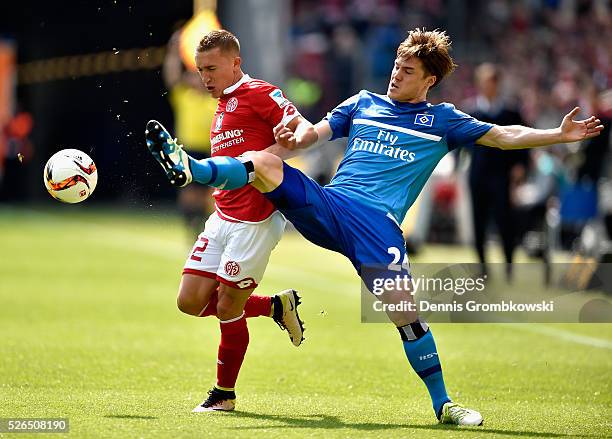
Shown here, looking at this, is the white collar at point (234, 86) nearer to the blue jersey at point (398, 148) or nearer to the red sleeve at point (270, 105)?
the red sleeve at point (270, 105)

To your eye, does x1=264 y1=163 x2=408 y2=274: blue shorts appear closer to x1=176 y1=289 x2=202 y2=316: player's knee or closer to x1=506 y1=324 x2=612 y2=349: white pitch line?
x1=176 y1=289 x2=202 y2=316: player's knee

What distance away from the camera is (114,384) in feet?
24.3

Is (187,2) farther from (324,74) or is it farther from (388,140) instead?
(388,140)

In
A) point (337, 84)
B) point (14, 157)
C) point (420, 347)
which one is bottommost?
point (14, 157)

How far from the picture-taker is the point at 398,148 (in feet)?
22.2

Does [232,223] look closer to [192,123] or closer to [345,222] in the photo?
[345,222]

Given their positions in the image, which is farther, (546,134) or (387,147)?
(387,147)

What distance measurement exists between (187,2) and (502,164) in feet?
49.3

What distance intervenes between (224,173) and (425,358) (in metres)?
1.45

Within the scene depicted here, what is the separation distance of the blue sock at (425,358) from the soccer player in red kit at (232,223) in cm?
100

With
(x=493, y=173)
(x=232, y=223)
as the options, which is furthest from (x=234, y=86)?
(x=493, y=173)

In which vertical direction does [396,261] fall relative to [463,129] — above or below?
below

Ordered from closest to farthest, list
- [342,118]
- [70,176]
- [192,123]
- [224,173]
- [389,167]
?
[224,173] < [70,176] < [389,167] < [342,118] < [192,123]

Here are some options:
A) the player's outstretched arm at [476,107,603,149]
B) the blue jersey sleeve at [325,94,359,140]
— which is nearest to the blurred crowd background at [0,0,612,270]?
the blue jersey sleeve at [325,94,359,140]
